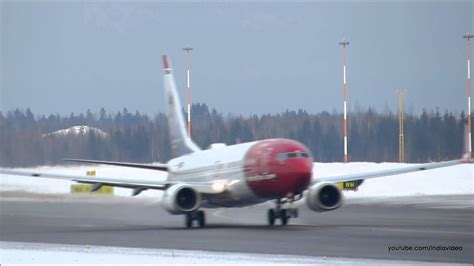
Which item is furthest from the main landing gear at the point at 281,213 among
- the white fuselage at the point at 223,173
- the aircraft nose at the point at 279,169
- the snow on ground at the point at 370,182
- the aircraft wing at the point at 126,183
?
the snow on ground at the point at 370,182

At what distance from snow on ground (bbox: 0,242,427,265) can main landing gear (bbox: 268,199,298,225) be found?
31.5ft

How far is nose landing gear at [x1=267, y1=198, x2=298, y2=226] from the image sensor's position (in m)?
34.4

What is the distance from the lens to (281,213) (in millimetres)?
34656

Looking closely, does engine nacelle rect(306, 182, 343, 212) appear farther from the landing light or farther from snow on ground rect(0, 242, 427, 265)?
snow on ground rect(0, 242, 427, 265)

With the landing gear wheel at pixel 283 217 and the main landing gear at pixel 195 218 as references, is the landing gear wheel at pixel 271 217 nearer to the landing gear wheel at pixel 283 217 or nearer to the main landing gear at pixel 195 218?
the landing gear wheel at pixel 283 217

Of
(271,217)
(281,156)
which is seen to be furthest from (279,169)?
(271,217)

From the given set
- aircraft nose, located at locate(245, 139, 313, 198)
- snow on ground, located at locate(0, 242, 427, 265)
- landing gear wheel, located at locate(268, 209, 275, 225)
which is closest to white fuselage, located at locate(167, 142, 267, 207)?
landing gear wheel, located at locate(268, 209, 275, 225)

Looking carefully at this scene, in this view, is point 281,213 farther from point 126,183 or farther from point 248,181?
point 126,183

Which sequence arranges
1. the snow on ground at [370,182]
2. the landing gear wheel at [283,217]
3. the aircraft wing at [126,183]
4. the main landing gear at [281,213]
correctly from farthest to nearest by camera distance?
the snow on ground at [370,182], the aircraft wing at [126,183], the landing gear wheel at [283,217], the main landing gear at [281,213]

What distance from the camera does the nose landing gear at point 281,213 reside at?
113 ft

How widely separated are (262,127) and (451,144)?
1451cm

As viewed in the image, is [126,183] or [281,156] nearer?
[281,156]

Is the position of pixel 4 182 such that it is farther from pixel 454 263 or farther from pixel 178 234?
pixel 454 263

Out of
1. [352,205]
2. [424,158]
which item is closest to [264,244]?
[352,205]
